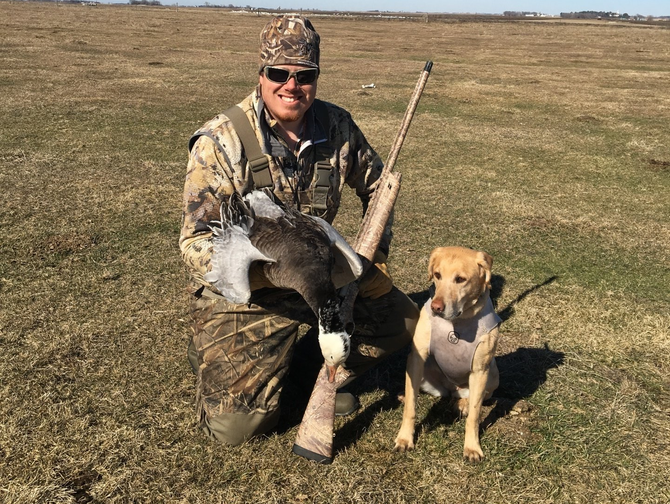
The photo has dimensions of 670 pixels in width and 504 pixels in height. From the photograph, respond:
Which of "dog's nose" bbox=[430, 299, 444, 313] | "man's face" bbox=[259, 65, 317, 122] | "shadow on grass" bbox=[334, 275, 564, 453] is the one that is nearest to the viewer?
"dog's nose" bbox=[430, 299, 444, 313]

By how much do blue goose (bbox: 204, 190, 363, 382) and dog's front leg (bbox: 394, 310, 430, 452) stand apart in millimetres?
976

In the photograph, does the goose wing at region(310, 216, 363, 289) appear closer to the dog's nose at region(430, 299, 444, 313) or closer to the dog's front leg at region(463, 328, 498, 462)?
the dog's nose at region(430, 299, 444, 313)

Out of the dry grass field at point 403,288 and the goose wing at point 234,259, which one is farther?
the dry grass field at point 403,288

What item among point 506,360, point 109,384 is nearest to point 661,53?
point 506,360

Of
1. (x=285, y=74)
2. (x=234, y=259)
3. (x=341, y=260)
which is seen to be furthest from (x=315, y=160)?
Answer: (x=234, y=259)

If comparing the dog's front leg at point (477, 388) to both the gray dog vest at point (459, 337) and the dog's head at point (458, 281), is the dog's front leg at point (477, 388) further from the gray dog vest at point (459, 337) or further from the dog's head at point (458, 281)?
the dog's head at point (458, 281)

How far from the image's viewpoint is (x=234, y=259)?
364cm

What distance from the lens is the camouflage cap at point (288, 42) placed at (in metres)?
4.46

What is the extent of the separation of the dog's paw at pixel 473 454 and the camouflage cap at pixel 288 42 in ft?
11.4

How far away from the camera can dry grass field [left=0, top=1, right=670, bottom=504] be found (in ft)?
14.6

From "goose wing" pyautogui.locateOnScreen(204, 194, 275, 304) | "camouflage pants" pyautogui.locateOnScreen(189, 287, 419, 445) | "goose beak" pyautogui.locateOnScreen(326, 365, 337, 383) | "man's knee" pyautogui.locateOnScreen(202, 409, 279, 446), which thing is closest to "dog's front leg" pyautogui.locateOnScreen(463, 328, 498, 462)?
"goose beak" pyautogui.locateOnScreen(326, 365, 337, 383)

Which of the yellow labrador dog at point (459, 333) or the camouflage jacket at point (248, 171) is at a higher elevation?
the camouflage jacket at point (248, 171)

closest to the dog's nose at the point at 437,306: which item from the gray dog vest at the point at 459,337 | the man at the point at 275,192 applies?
the gray dog vest at the point at 459,337

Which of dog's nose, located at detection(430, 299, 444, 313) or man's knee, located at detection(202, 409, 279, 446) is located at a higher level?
dog's nose, located at detection(430, 299, 444, 313)
